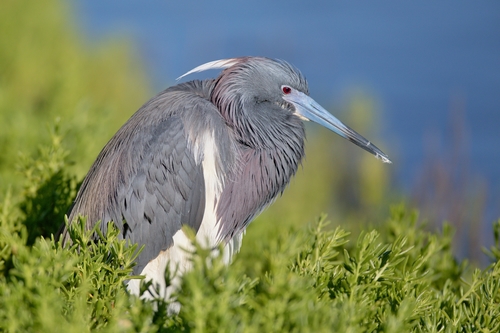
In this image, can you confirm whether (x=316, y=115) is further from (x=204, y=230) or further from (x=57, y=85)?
(x=57, y=85)

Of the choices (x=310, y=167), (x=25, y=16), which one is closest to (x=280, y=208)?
(x=310, y=167)

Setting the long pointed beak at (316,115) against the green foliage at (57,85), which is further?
the green foliage at (57,85)

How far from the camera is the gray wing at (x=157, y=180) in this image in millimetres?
3055

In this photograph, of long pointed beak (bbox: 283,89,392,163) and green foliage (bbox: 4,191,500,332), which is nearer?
green foliage (bbox: 4,191,500,332)

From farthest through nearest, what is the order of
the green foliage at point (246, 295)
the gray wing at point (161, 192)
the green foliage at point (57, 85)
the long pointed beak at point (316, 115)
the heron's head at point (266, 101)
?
the green foliage at point (57, 85) → the long pointed beak at point (316, 115) → the heron's head at point (266, 101) → the gray wing at point (161, 192) → the green foliage at point (246, 295)

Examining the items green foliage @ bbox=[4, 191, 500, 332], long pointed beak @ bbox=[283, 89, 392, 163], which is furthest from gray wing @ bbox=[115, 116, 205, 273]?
long pointed beak @ bbox=[283, 89, 392, 163]

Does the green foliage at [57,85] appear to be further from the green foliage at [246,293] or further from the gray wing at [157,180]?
the green foliage at [246,293]

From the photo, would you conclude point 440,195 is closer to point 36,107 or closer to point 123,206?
point 123,206

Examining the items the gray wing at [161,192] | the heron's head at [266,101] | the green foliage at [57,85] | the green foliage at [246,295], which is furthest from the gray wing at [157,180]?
the green foliage at [57,85]

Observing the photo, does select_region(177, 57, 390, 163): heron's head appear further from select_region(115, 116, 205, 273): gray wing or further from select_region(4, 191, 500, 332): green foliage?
select_region(4, 191, 500, 332): green foliage

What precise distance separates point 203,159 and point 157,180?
9.3 inches

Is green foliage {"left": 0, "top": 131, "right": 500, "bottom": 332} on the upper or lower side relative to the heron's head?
lower

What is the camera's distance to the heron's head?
10.7ft

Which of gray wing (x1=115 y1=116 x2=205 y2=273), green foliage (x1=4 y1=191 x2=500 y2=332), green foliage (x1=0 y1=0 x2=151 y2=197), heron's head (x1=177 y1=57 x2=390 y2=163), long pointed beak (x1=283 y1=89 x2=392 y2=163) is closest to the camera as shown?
green foliage (x1=4 y1=191 x2=500 y2=332)
